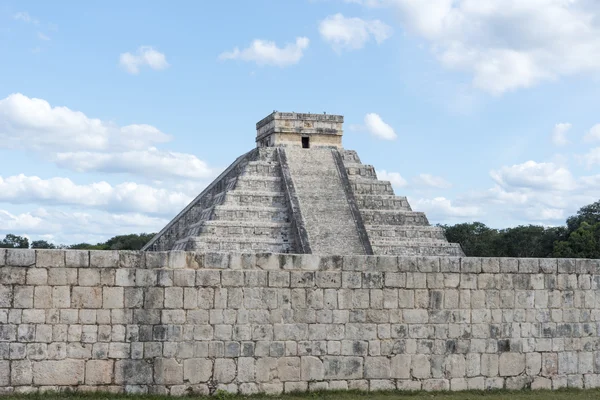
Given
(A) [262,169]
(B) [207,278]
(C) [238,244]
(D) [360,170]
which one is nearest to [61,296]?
(B) [207,278]

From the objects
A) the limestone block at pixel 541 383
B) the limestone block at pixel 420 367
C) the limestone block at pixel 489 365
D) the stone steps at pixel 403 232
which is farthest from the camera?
the stone steps at pixel 403 232

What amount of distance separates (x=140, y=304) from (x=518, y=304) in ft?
19.2

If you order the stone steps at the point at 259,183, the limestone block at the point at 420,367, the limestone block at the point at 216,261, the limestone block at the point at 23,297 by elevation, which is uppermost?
the stone steps at the point at 259,183

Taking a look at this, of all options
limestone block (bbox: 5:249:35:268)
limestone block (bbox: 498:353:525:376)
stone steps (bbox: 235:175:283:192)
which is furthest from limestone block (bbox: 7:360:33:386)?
Answer: stone steps (bbox: 235:175:283:192)

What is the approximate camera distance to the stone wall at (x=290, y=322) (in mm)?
11305

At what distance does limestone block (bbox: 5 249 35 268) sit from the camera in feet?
36.9

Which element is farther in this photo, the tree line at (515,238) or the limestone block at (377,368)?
the tree line at (515,238)

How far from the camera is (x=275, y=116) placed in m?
32.4

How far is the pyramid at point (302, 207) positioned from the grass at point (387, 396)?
14.2 meters

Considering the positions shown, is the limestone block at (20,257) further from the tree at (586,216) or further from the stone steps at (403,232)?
the tree at (586,216)

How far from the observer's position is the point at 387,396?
40.0 feet

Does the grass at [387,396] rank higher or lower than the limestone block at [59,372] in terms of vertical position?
lower

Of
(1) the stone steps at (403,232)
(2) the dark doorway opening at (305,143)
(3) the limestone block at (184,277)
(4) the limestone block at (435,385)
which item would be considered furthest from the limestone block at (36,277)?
→ (2) the dark doorway opening at (305,143)

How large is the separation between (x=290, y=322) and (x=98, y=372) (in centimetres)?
276
